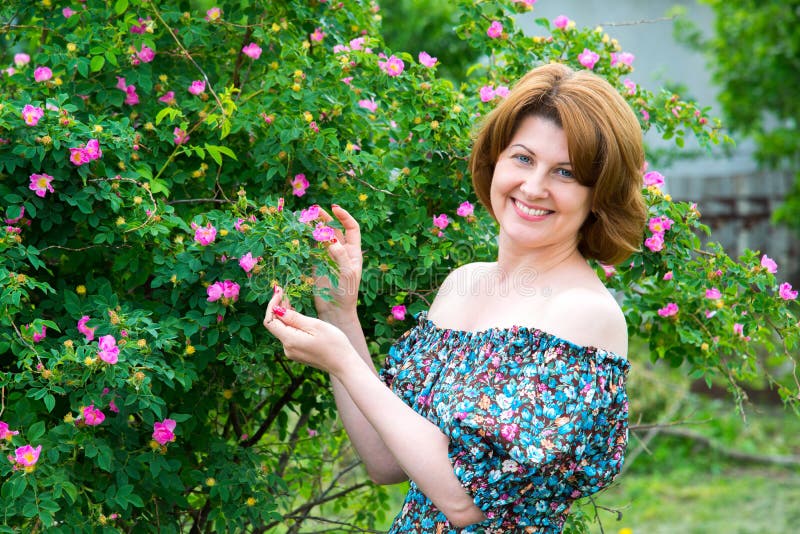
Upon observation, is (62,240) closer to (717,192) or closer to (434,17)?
(434,17)

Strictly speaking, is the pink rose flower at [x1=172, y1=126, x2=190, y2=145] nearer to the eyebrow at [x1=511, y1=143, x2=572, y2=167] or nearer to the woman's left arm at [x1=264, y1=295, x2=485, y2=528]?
the woman's left arm at [x1=264, y1=295, x2=485, y2=528]

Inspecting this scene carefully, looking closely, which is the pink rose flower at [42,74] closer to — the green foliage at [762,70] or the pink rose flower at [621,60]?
the pink rose flower at [621,60]

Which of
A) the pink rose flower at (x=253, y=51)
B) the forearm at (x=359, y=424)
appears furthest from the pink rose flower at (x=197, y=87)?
the forearm at (x=359, y=424)

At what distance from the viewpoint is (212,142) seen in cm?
229

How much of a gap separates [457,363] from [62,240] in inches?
36.6

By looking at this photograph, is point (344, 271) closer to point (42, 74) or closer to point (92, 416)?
point (92, 416)

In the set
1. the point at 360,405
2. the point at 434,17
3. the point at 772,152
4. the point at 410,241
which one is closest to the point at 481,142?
the point at 410,241

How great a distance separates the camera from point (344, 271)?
2.04 meters

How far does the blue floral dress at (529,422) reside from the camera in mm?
1709

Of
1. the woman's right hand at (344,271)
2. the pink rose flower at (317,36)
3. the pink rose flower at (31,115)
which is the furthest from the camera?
the pink rose flower at (317,36)

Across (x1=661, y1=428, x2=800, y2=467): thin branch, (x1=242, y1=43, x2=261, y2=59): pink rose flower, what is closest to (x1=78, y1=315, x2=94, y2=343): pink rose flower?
(x1=242, y1=43, x2=261, y2=59): pink rose flower

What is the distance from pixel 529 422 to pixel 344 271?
0.55 metres

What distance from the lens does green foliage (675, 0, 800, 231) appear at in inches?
325

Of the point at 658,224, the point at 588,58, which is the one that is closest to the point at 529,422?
the point at 658,224
